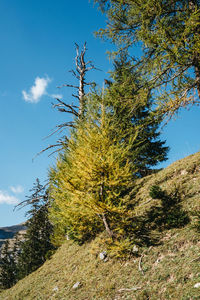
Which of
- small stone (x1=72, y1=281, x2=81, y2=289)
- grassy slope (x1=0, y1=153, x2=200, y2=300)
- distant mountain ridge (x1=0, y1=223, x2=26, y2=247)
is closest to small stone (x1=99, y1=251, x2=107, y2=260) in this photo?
grassy slope (x1=0, y1=153, x2=200, y2=300)

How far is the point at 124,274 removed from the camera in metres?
5.21

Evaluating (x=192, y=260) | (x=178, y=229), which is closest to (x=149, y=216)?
(x=178, y=229)

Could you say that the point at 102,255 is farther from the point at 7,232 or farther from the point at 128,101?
the point at 7,232

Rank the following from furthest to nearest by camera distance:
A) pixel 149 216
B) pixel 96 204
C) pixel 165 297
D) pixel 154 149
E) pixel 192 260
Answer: pixel 154 149 < pixel 149 216 < pixel 96 204 < pixel 192 260 < pixel 165 297

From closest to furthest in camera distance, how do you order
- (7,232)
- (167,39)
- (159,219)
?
(167,39), (159,219), (7,232)

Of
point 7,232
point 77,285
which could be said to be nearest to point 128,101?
point 77,285

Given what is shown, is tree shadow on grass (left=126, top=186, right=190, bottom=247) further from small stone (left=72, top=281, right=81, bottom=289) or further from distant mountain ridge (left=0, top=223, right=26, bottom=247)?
distant mountain ridge (left=0, top=223, right=26, bottom=247)

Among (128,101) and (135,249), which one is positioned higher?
(128,101)

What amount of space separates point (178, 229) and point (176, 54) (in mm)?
5237

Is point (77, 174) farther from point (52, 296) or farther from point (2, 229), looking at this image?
point (2, 229)

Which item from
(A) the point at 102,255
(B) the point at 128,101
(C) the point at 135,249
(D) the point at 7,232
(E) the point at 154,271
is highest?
(D) the point at 7,232

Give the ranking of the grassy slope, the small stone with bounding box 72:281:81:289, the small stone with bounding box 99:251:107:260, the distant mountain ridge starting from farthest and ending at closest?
the distant mountain ridge < the small stone with bounding box 99:251:107:260 < the small stone with bounding box 72:281:81:289 < the grassy slope

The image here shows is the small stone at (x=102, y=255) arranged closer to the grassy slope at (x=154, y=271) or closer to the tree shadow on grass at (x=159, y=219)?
the grassy slope at (x=154, y=271)

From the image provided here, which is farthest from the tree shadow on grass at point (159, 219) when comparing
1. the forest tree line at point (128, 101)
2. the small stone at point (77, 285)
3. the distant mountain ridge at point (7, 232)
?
the distant mountain ridge at point (7, 232)
